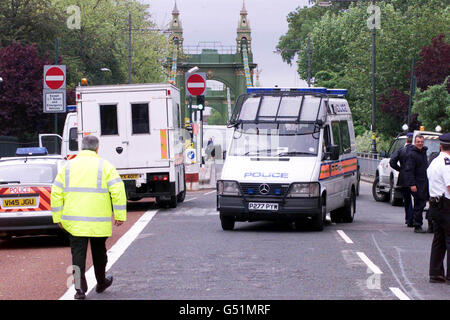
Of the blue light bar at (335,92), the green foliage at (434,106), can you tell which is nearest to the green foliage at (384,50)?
the green foliage at (434,106)

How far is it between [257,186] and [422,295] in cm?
701

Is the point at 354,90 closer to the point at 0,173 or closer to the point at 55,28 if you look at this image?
the point at 55,28

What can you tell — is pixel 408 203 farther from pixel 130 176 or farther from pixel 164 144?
pixel 130 176

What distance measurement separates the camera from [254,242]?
1495 centimetres

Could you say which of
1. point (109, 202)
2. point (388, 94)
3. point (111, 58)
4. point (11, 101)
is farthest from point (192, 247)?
point (111, 58)

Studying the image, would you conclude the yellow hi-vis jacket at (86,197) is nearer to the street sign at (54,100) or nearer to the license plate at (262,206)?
the license plate at (262,206)

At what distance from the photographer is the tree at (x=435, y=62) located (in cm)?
4584

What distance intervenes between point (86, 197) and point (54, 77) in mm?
20030

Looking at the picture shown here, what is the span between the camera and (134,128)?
22.6m

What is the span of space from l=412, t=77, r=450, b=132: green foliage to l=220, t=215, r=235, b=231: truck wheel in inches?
1027

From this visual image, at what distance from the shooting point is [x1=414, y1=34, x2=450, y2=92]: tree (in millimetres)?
45844

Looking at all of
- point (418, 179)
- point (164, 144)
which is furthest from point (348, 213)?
point (164, 144)

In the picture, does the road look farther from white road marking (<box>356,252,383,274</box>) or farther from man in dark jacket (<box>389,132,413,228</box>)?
man in dark jacket (<box>389,132,413,228</box>)

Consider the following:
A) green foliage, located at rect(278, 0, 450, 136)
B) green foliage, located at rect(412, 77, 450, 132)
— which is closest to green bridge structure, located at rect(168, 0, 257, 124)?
green foliage, located at rect(278, 0, 450, 136)
